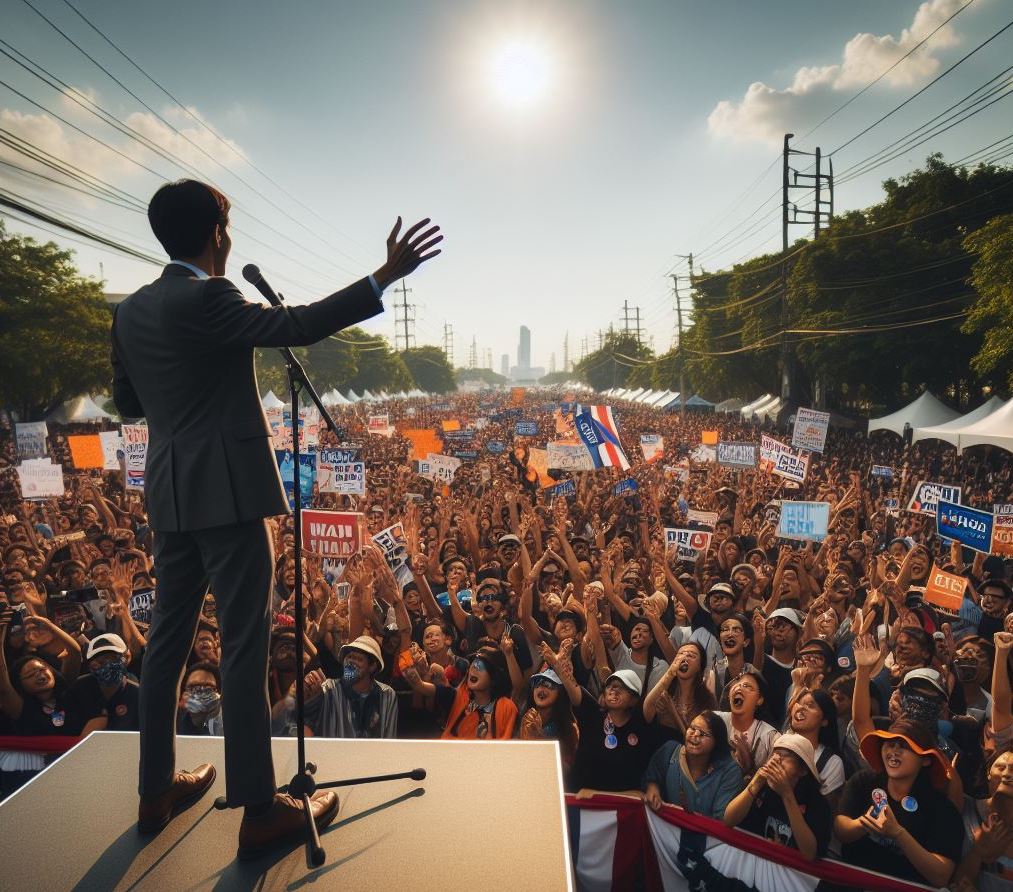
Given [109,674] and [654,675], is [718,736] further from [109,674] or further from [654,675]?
[109,674]

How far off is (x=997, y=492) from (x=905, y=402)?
20967 mm

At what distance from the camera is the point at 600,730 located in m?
4.22

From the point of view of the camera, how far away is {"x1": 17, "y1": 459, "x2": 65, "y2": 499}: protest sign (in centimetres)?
962

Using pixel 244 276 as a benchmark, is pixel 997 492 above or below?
below

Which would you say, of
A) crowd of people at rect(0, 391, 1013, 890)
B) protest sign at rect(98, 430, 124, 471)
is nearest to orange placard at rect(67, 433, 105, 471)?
protest sign at rect(98, 430, 124, 471)

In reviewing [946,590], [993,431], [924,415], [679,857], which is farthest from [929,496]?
[924,415]

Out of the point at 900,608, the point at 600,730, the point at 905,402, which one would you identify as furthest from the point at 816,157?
the point at 600,730

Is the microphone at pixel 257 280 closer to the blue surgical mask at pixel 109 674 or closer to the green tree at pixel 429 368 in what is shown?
the blue surgical mask at pixel 109 674

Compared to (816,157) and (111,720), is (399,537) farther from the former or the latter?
(816,157)

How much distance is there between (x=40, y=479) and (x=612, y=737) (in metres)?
9.45

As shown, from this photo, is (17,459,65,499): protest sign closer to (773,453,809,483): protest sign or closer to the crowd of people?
the crowd of people

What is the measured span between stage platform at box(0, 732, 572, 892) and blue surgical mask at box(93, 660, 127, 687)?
2.18m

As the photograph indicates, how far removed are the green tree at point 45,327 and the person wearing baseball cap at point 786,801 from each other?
1277 inches

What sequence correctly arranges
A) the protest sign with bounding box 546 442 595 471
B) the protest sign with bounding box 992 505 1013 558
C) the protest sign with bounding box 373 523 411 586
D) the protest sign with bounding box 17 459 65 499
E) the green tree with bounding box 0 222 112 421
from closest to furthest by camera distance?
the protest sign with bounding box 373 523 411 586 → the protest sign with bounding box 992 505 1013 558 → the protest sign with bounding box 17 459 65 499 → the protest sign with bounding box 546 442 595 471 → the green tree with bounding box 0 222 112 421
